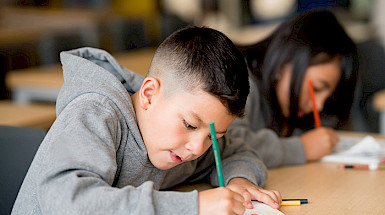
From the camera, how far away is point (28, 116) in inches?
81.7

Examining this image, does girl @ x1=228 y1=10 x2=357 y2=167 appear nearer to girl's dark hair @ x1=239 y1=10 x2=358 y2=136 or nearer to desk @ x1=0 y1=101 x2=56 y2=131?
girl's dark hair @ x1=239 y1=10 x2=358 y2=136

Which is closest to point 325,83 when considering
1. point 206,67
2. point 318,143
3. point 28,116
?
point 318,143

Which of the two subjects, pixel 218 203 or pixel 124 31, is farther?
pixel 124 31

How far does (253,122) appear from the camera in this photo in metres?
1.64

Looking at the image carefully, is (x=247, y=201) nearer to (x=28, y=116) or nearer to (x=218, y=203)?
(x=218, y=203)

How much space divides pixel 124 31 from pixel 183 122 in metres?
4.50

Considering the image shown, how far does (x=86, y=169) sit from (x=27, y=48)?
4.64 metres

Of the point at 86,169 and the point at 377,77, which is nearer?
the point at 86,169

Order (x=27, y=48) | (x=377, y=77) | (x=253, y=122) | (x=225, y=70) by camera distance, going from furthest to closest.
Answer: (x=27, y=48) < (x=377, y=77) < (x=253, y=122) < (x=225, y=70)

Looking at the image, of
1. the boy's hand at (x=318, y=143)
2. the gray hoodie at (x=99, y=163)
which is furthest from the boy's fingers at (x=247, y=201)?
the boy's hand at (x=318, y=143)

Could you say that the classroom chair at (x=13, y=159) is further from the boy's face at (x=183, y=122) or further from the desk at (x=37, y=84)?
the desk at (x=37, y=84)

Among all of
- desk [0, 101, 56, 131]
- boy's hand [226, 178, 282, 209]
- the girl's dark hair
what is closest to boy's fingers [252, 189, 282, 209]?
boy's hand [226, 178, 282, 209]

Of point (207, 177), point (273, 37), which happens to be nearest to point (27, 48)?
point (273, 37)

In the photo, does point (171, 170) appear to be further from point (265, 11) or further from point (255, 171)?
point (265, 11)
